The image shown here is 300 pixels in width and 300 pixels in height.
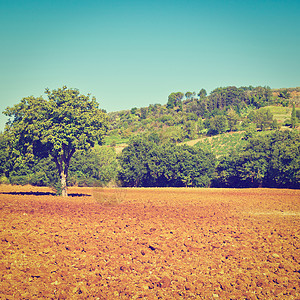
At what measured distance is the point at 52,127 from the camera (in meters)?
29.9

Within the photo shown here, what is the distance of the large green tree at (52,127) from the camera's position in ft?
96.2

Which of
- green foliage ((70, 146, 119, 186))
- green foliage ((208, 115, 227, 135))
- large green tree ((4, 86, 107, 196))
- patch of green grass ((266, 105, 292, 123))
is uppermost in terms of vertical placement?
patch of green grass ((266, 105, 292, 123))

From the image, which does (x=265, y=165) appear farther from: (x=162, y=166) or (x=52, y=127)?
(x=52, y=127)

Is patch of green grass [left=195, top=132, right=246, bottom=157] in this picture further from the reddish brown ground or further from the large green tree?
the reddish brown ground

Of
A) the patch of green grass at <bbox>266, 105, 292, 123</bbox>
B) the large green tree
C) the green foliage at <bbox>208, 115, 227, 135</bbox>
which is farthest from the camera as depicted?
the patch of green grass at <bbox>266, 105, 292, 123</bbox>

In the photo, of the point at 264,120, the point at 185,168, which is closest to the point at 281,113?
the point at 264,120

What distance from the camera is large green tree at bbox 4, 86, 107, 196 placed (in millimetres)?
29328

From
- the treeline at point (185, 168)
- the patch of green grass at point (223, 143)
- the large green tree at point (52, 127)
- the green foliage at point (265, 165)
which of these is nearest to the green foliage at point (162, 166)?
the treeline at point (185, 168)

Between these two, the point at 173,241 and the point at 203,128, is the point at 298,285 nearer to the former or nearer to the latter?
the point at 173,241

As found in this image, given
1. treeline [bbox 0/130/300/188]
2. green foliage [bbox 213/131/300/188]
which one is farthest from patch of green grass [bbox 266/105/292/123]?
treeline [bbox 0/130/300/188]

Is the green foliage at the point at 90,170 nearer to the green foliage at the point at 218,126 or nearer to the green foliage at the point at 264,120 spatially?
the green foliage at the point at 218,126

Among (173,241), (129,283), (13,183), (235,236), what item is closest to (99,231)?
(173,241)

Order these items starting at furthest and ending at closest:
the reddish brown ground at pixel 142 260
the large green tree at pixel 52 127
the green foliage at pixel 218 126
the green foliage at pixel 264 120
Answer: the green foliage at pixel 218 126 → the green foliage at pixel 264 120 → the large green tree at pixel 52 127 → the reddish brown ground at pixel 142 260

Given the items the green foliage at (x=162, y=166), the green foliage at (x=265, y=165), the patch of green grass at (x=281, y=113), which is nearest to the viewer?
the green foliage at (x=265, y=165)
